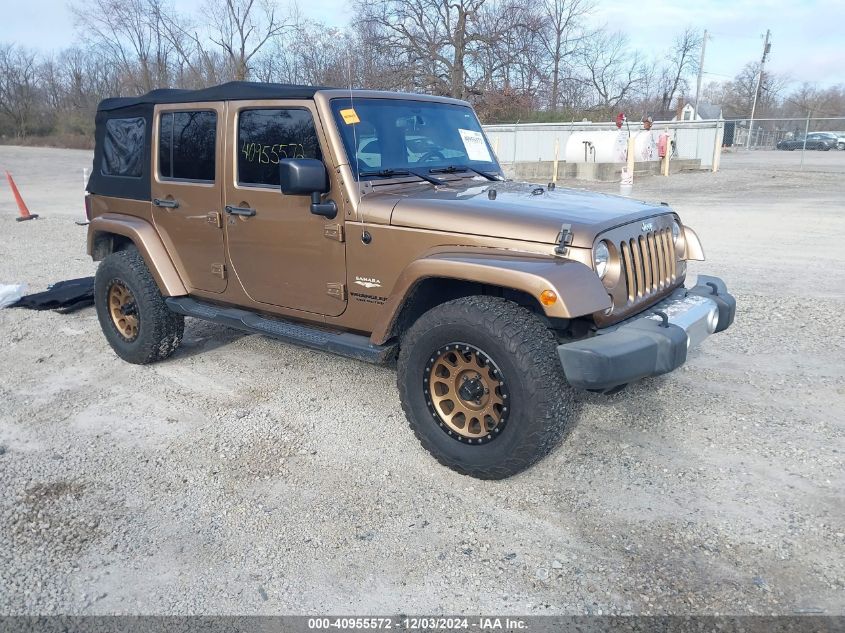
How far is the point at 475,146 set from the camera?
183 inches

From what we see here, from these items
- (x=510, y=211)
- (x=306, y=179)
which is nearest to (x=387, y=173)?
(x=306, y=179)

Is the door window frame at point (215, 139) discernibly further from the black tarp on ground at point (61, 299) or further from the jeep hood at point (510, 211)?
the black tarp on ground at point (61, 299)

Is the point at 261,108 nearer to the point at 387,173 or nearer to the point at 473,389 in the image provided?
the point at 387,173

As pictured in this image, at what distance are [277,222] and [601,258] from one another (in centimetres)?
200

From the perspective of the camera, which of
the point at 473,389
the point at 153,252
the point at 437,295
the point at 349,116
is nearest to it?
the point at 473,389

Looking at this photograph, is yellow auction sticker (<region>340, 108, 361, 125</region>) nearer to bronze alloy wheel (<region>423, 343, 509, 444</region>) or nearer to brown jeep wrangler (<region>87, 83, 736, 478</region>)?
brown jeep wrangler (<region>87, 83, 736, 478</region>)

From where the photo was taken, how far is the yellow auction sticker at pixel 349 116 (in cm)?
386

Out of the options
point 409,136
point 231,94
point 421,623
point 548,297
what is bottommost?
point 421,623

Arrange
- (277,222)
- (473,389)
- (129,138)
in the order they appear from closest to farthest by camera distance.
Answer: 1. (473,389)
2. (277,222)
3. (129,138)

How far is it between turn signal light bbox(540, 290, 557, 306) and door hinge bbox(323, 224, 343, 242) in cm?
136

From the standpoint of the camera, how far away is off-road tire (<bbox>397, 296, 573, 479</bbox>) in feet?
10.2

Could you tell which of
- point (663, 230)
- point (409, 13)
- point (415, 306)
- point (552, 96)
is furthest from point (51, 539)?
point (552, 96)

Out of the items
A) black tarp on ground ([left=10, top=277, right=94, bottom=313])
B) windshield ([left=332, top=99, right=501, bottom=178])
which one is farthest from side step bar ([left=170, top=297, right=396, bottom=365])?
black tarp on ground ([left=10, top=277, right=94, bottom=313])

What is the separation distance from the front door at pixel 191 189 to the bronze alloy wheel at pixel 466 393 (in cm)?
194
